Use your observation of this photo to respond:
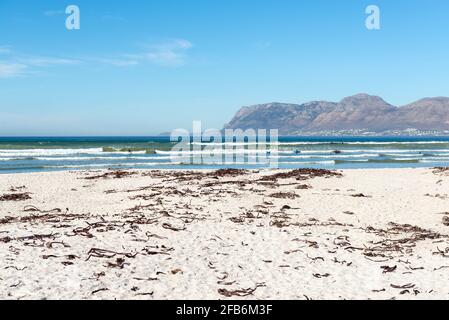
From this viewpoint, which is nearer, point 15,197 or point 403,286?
point 403,286

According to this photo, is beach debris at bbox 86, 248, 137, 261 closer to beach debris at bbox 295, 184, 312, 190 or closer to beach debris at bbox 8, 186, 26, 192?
beach debris at bbox 295, 184, 312, 190

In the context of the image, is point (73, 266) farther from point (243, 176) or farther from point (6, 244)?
point (243, 176)

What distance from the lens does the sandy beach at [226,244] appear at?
7.04m

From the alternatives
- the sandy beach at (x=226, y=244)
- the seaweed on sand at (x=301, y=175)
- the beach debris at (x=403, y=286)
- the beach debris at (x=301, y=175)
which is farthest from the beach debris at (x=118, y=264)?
the seaweed on sand at (x=301, y=175)

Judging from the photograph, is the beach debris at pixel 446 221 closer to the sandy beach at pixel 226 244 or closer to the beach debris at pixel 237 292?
the sandy beach at pixel 226 244

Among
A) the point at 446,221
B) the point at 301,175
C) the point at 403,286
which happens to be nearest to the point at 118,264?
the point at 403,286

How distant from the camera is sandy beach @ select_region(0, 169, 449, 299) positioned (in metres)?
7.04

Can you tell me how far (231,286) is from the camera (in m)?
7.16

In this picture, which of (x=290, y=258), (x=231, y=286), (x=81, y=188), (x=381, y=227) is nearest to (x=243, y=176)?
(x=81, y=188)

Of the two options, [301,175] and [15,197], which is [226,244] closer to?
[15,197]

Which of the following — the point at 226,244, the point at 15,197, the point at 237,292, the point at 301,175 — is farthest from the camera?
the point at 301,175

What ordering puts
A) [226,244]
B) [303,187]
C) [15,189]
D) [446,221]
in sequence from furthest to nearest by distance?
1. [15,189]
2. [303,187]
3. [446,221]
4. [226,244]

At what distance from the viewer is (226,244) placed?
9.57 meters
